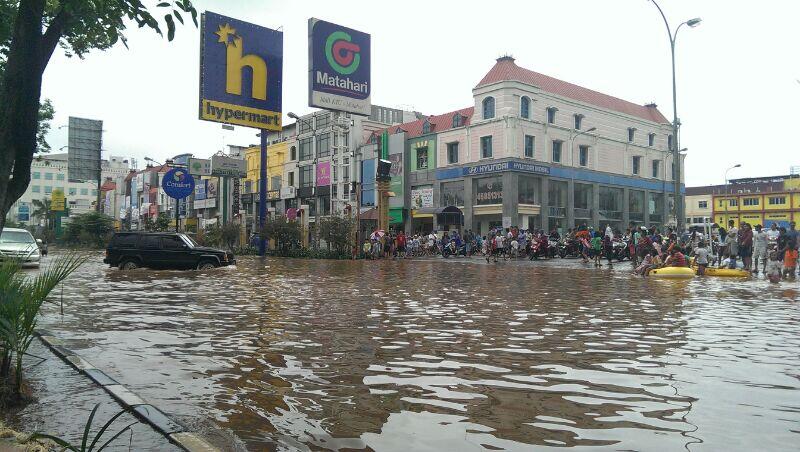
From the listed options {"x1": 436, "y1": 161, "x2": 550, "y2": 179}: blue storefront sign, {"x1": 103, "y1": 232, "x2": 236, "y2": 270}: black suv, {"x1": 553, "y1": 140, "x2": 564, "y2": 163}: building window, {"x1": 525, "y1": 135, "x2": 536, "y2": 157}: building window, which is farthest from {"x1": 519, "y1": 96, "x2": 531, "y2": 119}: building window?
{"x1": 103, "y1": 232, "x2": 236, "y2": 270}: black suv

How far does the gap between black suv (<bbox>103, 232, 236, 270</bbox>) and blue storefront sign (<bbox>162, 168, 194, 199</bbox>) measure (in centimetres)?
1941

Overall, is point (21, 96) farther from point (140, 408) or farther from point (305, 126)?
point (305, 126)

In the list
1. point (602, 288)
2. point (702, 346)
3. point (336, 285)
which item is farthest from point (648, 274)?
point (702, 346)

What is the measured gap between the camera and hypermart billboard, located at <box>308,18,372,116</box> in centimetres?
3862

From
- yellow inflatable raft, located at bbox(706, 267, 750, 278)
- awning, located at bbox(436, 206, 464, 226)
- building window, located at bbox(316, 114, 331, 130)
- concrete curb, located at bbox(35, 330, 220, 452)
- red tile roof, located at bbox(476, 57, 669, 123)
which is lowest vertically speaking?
concrete curb, located at bbox(35, 330, 220, 452)

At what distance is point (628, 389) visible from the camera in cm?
516

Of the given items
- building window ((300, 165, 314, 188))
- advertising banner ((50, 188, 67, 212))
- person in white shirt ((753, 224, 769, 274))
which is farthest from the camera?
advertising banner ((50, 188, 67, 212))

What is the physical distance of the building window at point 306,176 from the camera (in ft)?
204

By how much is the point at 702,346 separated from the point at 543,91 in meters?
42.8

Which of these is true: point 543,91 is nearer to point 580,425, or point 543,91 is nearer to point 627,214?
point 627,214

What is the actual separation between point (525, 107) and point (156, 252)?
32.3 meters

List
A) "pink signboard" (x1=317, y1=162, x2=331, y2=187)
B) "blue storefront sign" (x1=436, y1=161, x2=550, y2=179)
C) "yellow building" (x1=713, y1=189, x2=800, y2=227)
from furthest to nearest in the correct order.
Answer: "yellow building" (x1=713, y1=189, x2=800, y2=227) → "pink signboard" (x1=317, y1=162, x2=331, y2=187) → "blue storefront sign" (x1=436, y1=161, x2=550, y2=179)

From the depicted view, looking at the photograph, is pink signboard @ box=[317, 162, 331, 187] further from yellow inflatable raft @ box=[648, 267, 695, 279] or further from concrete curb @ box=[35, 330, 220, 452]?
concrete curb @ box=[35, 330, 220, 452]

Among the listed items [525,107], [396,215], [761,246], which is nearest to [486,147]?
[525,107]
